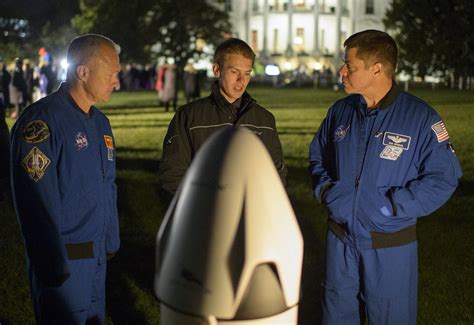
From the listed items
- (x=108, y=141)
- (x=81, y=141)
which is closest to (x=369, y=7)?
(x=108, y=141)

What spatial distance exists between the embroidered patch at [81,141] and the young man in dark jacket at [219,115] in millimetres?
1054

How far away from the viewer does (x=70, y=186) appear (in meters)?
3.34

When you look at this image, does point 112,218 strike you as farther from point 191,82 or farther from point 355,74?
point 191,82

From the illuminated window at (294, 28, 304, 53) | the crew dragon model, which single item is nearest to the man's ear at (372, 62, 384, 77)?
the crew dragon model

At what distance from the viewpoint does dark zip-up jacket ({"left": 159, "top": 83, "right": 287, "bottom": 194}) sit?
14.5ft

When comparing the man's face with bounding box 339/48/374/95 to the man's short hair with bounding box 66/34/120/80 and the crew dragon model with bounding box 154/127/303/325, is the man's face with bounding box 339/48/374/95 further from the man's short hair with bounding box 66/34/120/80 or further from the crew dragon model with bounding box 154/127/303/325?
the crew dragon model with bounding box 154/127/303/325

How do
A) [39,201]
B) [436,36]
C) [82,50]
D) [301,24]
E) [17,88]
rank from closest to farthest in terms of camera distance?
[39,201], [82,50], [17,88], [436,36], [301,24]

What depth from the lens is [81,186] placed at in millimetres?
3377

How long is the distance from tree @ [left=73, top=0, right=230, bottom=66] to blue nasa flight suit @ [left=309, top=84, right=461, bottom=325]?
47.0m

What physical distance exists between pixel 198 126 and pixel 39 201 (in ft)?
4.84

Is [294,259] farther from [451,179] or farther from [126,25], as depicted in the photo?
[126,25]

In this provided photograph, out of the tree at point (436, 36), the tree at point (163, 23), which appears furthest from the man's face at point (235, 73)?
the tree at point (163, 23)

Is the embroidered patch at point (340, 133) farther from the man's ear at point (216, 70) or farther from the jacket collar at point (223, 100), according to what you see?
the man's ear at point (216, 70)

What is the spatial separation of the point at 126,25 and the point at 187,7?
6888 millimetres
